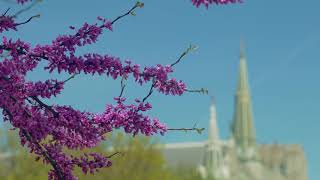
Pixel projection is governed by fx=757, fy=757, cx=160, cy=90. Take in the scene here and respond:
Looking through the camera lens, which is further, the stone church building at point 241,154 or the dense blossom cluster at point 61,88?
the stone church building at point 241,154

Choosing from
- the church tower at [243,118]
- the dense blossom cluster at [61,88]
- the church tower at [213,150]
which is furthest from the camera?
the church tower at [243,118]

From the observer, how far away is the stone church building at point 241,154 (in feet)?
327

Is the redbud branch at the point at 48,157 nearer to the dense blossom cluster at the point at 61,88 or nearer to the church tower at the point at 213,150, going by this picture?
the dense blossom cluster at the point at 61,88

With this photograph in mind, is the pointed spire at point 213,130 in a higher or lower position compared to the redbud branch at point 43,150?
higher

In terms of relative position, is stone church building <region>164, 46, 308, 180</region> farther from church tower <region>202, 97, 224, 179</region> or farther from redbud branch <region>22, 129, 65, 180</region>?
redbud branch <region>22, 129, 65, 180</region>

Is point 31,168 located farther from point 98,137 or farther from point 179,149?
point 179,149

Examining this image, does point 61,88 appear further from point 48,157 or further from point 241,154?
point 241,154

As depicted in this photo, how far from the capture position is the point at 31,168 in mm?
41375

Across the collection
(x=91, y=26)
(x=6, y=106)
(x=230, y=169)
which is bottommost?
(x=6, y=106)

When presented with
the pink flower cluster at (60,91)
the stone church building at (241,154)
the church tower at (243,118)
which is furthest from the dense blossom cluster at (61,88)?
the church tower at (243,118)

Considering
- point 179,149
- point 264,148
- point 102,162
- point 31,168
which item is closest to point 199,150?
point 179,149

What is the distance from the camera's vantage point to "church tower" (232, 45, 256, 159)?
376ft

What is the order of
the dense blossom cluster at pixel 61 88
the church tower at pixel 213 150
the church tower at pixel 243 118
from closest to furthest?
the dense blossom cluster at pixel 61 88
the church tower at pixel 213 150
the church tower at pixel 243 118

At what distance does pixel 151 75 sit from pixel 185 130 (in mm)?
833
